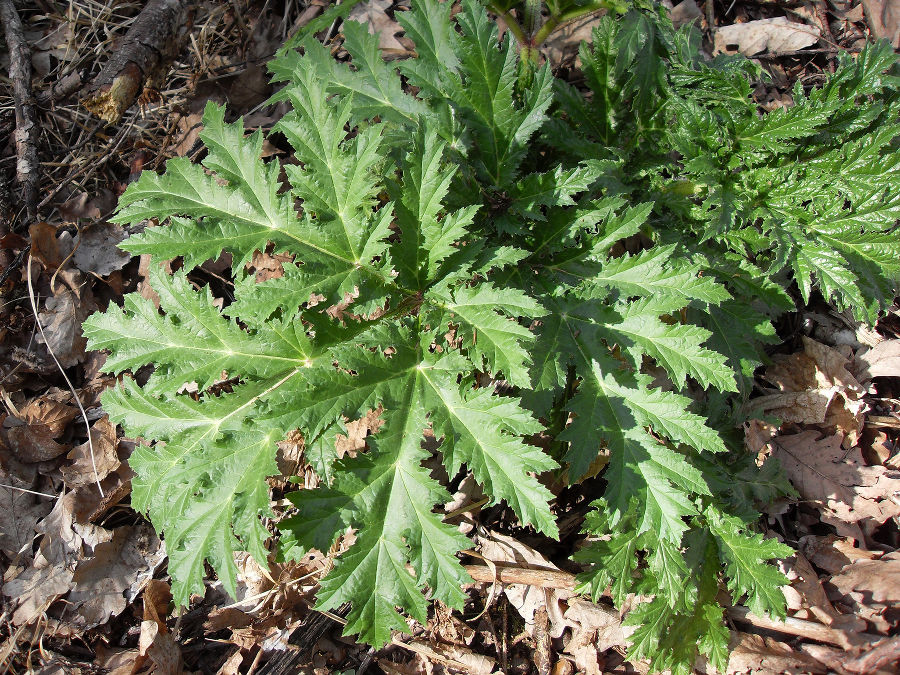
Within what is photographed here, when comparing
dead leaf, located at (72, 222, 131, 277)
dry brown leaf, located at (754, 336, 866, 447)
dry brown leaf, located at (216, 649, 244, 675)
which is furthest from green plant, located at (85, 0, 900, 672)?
dead leaf, located at (72, 222, 131, 277)

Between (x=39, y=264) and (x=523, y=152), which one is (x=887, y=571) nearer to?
(x=523, y=152)

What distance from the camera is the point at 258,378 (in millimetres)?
2738

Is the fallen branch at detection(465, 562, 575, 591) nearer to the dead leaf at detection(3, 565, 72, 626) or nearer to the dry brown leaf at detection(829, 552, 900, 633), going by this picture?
the dry brown leaf at detection(829, 552, 900, 633)

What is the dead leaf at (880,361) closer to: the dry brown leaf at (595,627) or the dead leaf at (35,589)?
the dry brown leaf at (595,627)

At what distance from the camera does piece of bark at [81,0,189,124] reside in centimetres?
412

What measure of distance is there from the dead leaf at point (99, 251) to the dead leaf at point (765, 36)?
4.17m

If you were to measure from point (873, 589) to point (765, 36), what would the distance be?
3.52 m

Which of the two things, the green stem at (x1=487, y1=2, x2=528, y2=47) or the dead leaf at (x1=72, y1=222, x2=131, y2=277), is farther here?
the dead leaf at (x1=72, y1=222, x2=131, y2=277)

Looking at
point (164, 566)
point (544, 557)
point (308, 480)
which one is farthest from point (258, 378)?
point (544, 557)

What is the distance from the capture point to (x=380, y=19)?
14.3ft

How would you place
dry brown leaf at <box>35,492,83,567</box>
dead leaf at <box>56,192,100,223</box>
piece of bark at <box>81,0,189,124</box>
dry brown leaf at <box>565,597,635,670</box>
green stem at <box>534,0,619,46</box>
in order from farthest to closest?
piece of bark at <box>81,0,189,124</box> < dead leaf at <box>56,192,100,223</box> < dry brown leaf at <box>35,492,83,567</box> < green stem at <box>534,0,619,46</box> < dry brown leaf at <box>565,597,635,670</box>

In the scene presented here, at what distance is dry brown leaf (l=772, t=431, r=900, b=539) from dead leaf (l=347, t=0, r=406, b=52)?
11.7 ft

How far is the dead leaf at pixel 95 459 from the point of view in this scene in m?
3.53

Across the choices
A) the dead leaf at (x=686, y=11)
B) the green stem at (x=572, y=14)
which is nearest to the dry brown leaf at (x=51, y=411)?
the green stem at (x=572, y=14)
